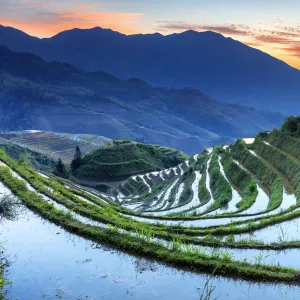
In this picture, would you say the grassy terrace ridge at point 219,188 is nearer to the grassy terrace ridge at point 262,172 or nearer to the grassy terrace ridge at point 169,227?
the grassy terrace ridge at point 262,172

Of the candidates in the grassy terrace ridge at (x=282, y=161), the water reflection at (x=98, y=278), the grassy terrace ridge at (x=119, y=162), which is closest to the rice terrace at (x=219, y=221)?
the grassy terrace ridge at (x=282, y=161)

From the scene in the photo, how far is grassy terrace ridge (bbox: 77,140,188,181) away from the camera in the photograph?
95188 millimetres

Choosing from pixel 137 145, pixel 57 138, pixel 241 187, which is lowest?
pixel 57 138

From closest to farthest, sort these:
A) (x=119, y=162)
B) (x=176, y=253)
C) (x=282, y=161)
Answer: (x=176, y=253) < (x=282, y=161) < (x=119, y=162)

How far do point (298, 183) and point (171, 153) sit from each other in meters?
A: 96.0

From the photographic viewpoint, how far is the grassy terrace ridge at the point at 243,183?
26578 mm

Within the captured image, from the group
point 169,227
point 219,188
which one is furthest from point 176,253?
point 219,188

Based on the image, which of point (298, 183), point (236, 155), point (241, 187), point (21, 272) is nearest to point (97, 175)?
point (236, 155)

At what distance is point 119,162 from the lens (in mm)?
98000

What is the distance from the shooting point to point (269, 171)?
110 feet

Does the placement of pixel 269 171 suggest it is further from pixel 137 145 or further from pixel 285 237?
pixel 137 145

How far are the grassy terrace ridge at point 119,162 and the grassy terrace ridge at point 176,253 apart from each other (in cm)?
7936

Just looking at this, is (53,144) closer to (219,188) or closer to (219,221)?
(219,188)

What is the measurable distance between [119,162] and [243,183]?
6549 centimetres
